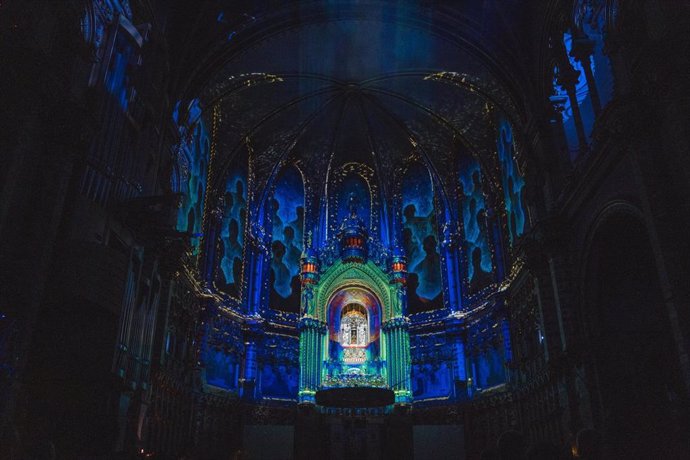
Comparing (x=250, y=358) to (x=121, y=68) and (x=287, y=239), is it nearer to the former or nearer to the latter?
(x=287, y=239)

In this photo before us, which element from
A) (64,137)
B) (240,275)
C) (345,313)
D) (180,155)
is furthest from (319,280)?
(64,137)

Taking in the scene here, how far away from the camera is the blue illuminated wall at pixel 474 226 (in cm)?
2497

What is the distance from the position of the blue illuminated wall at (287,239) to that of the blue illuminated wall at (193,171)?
5891mm

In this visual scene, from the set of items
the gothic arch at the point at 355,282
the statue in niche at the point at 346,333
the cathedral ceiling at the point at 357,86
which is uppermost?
the cathedral ceiling at the point at 357,86

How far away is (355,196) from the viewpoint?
101 ft

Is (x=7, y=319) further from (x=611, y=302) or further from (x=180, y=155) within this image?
(x=611, y=302)

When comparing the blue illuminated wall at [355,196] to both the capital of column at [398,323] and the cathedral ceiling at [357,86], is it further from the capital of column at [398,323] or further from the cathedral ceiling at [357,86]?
the capital of column at [398,323]

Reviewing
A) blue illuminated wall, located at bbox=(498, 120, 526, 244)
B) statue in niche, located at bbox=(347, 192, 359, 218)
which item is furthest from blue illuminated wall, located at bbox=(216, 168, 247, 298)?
blue illuminated wall, located at bbox=(498, 120, 526, 244)

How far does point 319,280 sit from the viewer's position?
27.5 metres

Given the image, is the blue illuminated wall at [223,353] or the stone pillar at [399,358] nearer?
the blue illuminated wall at [223,353]

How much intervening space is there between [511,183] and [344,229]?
30.5 ft

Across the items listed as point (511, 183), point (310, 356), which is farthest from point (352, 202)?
point (511, 183)

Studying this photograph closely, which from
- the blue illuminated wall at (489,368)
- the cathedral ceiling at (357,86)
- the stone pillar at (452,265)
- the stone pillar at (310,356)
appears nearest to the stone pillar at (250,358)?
the stone pillar at (310,356)

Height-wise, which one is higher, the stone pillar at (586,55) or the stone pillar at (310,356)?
the stone pillar at (586,55)
